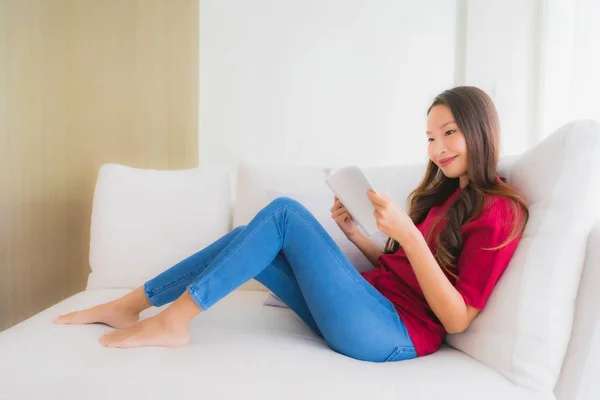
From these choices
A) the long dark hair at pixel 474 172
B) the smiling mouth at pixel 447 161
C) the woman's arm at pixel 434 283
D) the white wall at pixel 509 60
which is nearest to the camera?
the woman's arm at pixel 434 283

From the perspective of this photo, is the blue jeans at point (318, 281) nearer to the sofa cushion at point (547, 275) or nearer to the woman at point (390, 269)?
the woman at point (390, 269)

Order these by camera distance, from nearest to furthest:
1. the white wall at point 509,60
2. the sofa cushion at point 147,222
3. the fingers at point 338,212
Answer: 1. the fingers at point 338,212
2. the sofa cushion at point 147,222
3. the white wall at point 509,60

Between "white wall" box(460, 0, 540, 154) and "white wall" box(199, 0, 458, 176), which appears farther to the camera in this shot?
"white wall" box(199, 0, 458, 176)

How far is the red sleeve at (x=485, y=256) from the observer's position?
1146 mm

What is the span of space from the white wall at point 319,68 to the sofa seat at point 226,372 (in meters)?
1.40

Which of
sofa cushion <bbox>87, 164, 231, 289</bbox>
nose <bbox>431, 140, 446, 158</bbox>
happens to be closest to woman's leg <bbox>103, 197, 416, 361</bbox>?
nose <bbox>431, 140, 446, 158</bbox>

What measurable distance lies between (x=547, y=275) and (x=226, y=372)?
72 centimetres

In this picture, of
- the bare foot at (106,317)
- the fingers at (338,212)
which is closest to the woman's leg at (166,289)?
the bare foot at (106,317)

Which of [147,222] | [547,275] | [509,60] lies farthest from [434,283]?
[509,60]

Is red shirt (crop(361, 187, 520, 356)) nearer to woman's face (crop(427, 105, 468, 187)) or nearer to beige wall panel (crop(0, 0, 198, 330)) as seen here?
woman's face (crop(427, 105, 468, 187))

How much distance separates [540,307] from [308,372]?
0.52m

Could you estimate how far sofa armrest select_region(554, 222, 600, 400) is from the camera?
108cm

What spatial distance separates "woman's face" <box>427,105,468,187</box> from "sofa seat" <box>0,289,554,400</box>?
0.48 meters

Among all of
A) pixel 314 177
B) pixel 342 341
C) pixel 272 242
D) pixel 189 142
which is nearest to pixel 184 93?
pixel 189 142
